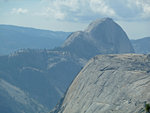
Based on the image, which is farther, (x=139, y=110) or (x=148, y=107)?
(x=139, y=110)

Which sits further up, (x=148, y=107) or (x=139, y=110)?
(x=148, y=107)
